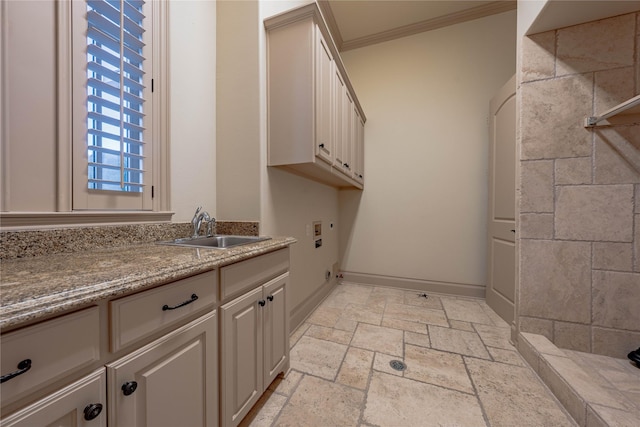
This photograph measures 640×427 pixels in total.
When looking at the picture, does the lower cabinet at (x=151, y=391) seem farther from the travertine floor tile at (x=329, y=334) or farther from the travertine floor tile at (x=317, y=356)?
the travertine floor tile at (x=329, y=334)

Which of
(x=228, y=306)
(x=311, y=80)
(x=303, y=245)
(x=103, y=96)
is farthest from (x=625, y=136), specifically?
(x=103, y=96)

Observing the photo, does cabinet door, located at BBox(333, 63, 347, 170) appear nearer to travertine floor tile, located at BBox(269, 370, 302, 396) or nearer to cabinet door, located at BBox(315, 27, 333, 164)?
cabinet door, located at BBox(315, 27, 333, 164)

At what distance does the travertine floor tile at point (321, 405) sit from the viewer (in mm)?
1205

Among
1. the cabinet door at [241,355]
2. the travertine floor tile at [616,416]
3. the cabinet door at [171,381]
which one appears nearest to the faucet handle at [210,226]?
the cabinet door at [241,355]

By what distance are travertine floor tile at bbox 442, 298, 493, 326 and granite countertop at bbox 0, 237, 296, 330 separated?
2.35 meters

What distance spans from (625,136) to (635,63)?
495 mm

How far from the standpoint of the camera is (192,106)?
5.32 ft

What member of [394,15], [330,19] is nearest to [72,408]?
[330,19]

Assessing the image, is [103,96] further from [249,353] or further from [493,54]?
[493,54]

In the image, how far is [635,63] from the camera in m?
1.56

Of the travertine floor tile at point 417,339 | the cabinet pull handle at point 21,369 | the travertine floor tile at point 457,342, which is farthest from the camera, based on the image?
the travertine floor tile at point 417,339

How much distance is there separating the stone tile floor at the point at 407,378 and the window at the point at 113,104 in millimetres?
1378

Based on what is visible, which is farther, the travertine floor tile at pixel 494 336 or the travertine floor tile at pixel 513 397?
the travertine floor tile at pixel 494 336

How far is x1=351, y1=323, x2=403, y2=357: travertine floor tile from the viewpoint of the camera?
5.98ft
